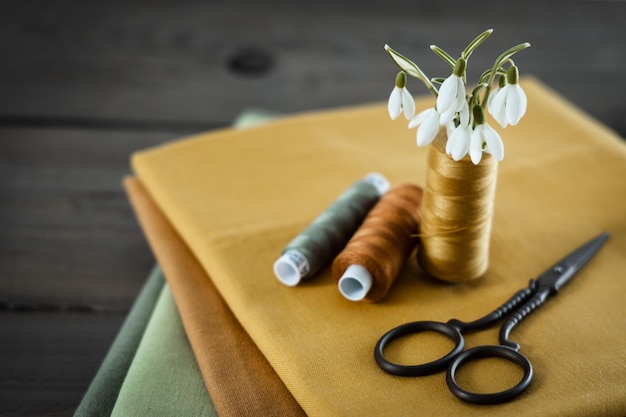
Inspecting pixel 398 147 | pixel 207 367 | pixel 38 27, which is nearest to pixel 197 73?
pixel 38 27

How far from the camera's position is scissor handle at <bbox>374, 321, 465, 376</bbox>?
0.69 metres

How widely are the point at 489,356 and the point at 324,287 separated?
0.58ft

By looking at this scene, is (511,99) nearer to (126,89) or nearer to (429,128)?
(429,128)

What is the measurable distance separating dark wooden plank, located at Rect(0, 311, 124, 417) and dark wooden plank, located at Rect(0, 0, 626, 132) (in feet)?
1.46

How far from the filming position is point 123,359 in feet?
2.66

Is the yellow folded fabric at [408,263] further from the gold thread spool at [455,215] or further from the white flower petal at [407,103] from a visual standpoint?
the white flower petal at [407,103]

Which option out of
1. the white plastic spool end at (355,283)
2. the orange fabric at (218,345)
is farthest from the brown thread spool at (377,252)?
the orange fabric at (218,345)

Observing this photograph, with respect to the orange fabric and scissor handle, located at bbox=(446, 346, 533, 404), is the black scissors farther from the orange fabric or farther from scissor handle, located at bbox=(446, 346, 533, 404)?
the orange fabric

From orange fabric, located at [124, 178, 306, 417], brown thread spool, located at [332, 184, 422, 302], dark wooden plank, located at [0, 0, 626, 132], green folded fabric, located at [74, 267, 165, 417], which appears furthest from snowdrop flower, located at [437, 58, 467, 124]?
dark wooden plank, located at [0, 0, 626, 132]

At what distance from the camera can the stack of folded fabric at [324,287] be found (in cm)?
69

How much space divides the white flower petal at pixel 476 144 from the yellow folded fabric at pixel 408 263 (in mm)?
161

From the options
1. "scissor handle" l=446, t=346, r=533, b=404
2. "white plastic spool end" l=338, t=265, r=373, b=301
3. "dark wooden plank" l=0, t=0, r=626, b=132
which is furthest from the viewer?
"dark wooden plank" l=0, t=0, r=626, b=132

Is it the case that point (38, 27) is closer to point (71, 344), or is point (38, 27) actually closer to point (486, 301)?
point (71, 344)

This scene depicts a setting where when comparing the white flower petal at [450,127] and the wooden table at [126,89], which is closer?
the white flower petal at [450,127]
